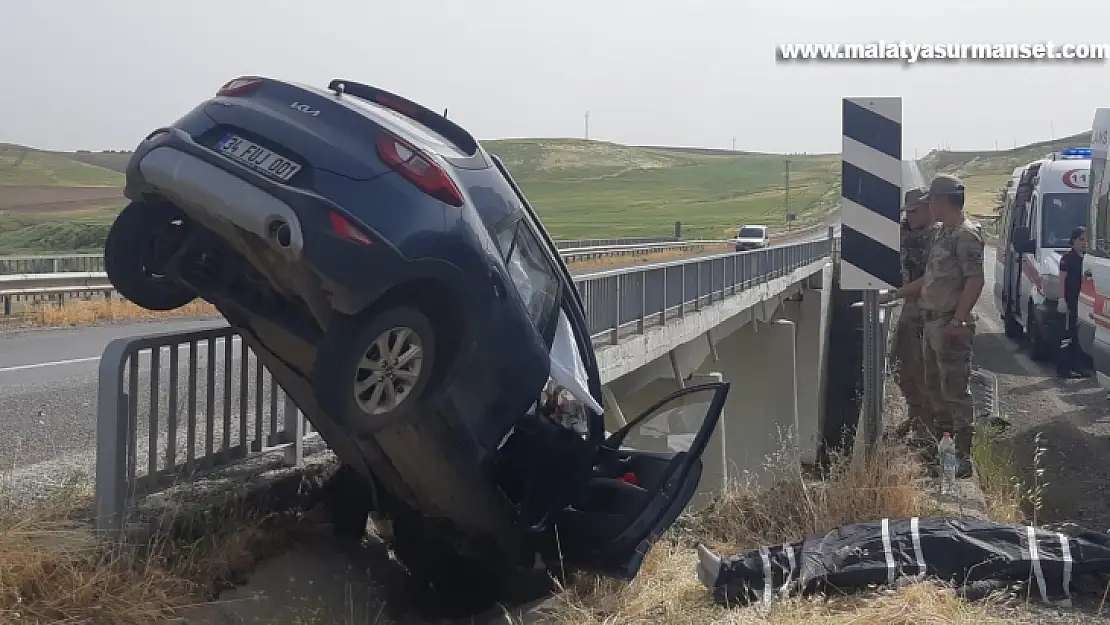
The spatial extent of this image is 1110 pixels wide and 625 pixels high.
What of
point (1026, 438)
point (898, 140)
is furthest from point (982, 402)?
point (898, 140)

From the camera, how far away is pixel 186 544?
15.2 ft

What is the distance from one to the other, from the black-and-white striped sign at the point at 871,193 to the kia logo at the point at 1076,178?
12992mm

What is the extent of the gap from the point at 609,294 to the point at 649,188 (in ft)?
438

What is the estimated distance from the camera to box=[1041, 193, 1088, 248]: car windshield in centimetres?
1823

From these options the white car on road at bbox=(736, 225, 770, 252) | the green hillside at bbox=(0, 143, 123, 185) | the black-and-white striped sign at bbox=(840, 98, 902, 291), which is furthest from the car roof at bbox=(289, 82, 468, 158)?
the green hillside at bbox=(0, 143, 123, 185)

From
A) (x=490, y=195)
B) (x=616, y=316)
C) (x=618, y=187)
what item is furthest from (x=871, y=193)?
(x=618, y=187)

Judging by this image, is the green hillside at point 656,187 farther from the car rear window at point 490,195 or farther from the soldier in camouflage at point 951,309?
the car rear window at point 490,195

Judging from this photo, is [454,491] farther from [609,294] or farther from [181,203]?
[609,294]

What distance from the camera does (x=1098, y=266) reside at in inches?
443

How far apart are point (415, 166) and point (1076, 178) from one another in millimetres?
17377

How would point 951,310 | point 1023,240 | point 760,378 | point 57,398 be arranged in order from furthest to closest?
point 760,378
point 1023,240
point 57,398
point 951,310

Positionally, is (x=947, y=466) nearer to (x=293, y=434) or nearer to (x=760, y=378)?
(x=293, y=434)

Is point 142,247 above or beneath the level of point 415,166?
beneath

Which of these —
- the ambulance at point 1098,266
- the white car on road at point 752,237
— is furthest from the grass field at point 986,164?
the ambulance at point 1098,266
